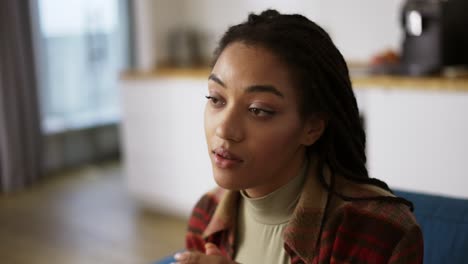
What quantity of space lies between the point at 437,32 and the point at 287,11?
133cm

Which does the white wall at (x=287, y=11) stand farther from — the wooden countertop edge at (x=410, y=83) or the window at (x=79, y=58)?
the window at (x=79, y=58)

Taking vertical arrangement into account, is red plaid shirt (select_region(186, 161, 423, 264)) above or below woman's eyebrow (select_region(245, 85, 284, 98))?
below

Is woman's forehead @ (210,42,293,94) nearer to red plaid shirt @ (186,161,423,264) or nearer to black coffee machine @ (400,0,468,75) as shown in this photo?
red plaid shirt @ (186,161,423,264)

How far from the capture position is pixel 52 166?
4.54 metres

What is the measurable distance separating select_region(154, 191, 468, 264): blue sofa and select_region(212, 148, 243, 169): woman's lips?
0.56 meters

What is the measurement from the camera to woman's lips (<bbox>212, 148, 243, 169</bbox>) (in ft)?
3.04

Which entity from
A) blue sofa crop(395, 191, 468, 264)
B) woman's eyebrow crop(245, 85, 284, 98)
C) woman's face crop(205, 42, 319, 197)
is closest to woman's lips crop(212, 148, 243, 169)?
woman's face crop(205, 42, 319, 197)

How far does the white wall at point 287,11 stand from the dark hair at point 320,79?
92.0 inches

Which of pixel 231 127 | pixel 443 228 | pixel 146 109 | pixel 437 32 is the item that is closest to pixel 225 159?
pixel 231 127

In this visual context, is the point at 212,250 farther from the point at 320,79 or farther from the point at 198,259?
the point at 320,79

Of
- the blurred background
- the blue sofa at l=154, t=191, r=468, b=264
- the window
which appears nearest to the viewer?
the blue sofa at l=154, t=191, r=468, b=264

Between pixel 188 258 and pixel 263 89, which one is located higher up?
pixel 263 89

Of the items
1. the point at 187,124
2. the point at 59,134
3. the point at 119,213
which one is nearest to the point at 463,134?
the point at 187,124

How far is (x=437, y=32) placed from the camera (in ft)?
8.44
